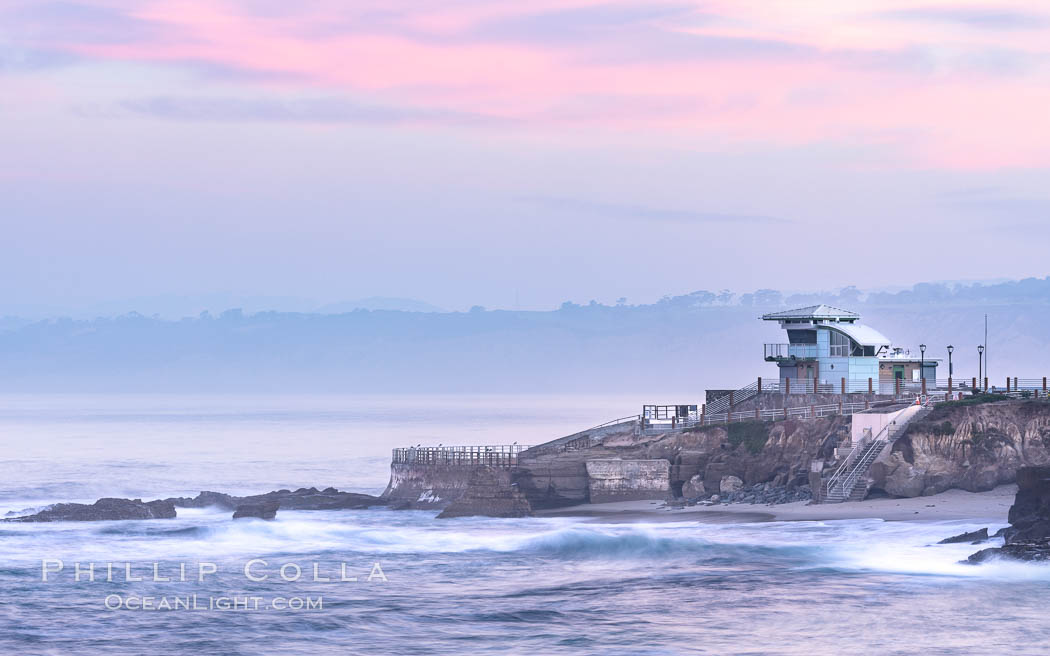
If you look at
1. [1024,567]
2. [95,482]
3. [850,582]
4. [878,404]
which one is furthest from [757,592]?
[95,482]

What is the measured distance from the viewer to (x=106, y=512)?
80.2 meters

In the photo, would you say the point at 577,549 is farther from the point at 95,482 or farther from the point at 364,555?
the point at 95,482

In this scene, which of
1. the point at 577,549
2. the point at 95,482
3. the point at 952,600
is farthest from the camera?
the point at 95,482

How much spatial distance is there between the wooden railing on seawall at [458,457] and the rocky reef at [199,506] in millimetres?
3237

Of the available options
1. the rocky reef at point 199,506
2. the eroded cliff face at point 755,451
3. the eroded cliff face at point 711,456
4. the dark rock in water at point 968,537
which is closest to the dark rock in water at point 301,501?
the rocky reef at point 199,506

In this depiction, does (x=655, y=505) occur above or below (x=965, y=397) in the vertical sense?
below

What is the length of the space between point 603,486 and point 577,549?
35.0 ft

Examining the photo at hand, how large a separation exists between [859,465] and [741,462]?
22.8 ft

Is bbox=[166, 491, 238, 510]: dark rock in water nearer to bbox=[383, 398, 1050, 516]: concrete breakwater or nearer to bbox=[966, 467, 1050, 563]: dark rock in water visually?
bbox=[383, 398, 1050, 516]: concrete breakwater

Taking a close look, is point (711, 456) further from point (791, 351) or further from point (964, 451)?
point (791, 351)

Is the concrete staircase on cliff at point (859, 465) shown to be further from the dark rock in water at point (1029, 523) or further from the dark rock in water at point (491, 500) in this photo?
the dark rock in water at point (491, 500)

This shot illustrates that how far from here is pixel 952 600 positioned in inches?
2039

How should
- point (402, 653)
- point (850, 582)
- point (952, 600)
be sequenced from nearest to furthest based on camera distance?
1. point (402, 653)
2. point (952, 600)
3. point (850, 582)

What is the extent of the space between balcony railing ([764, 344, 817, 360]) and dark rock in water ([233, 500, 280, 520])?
32.3 meters
